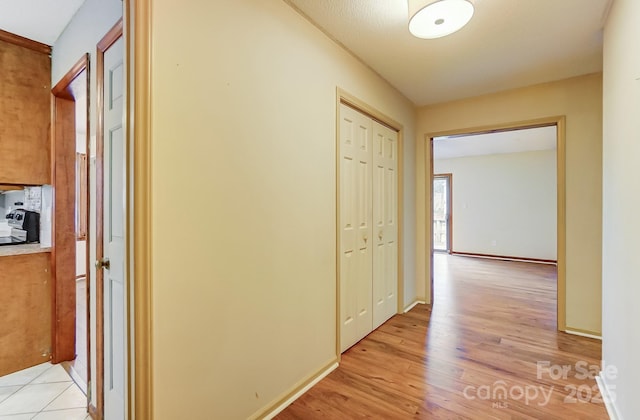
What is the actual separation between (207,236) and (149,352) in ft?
1.67

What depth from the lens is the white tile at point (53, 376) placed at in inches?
78.3

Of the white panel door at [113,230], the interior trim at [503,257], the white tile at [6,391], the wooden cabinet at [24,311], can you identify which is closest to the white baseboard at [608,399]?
the white panel door at [113,230]

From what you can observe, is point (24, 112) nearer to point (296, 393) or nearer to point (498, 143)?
point (296, 393)

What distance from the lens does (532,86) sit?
2.94 metres

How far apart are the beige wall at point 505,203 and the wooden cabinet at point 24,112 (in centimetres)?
735

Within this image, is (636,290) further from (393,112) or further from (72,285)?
(72,285)

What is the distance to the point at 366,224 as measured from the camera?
2627 millimetres

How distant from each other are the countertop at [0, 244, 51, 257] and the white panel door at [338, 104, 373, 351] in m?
2.34

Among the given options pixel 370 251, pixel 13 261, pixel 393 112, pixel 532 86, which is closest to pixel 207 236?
pixel 370 251

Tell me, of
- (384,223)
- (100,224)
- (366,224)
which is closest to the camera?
(100,224)

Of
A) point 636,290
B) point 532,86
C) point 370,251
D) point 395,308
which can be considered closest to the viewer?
point 636,290

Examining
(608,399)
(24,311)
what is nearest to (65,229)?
(24,311)

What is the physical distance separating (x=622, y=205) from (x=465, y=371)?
1.46 m

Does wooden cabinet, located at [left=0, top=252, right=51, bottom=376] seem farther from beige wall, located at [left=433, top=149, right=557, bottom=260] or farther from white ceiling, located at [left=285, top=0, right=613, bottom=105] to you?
beige wall, located at [left=433, top=149, right=557, bottom=260]
